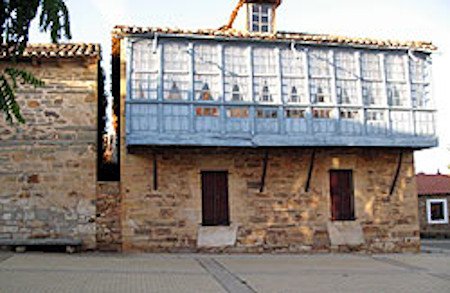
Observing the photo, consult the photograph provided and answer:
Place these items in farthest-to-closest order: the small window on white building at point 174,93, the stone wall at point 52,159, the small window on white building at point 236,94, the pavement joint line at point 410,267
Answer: the small window on white building at point 236,94 → the small window on white building at point 174,93 → the stone wall at point 52,159 → the pavement joint line at point 410,267

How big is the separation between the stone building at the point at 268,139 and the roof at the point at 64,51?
76 cm

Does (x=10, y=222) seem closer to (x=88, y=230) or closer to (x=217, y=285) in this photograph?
(x=88, y=230)

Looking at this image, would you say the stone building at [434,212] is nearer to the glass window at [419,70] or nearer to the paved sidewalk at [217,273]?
the glass window at [419,70]

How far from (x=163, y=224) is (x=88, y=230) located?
6.34ft

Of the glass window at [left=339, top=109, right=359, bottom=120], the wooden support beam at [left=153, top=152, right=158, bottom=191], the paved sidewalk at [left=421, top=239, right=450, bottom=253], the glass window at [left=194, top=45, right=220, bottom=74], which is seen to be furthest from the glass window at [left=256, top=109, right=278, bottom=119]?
the paved sidewalk at [left=421, top=239, right=450, bottom=253]

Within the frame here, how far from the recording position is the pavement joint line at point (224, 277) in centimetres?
904

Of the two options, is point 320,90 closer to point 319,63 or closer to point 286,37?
point 319,63

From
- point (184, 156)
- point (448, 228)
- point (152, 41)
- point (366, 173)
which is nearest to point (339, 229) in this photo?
point (366, 173)

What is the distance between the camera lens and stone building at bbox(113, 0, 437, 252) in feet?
44.0

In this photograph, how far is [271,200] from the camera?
567 inches

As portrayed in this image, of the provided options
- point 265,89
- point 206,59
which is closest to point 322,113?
point 265,89

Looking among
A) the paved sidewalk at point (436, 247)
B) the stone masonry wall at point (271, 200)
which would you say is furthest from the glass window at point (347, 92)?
the paved sidewalk at point (436, 247)

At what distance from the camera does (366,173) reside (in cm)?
1523

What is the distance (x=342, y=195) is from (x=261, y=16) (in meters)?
6.10
